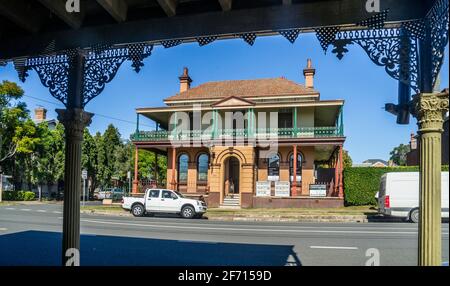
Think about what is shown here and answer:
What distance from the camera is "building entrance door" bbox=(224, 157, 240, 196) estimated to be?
2780 centimetres

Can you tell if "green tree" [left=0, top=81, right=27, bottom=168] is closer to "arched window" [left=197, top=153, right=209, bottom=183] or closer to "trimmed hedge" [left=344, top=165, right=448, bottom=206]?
"arched window" [left=197, top=153, right=209, bottom=183]

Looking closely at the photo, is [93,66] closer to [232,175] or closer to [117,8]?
[117,8]

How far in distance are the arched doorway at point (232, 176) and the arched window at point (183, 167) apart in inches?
126

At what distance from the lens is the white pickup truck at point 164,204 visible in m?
19.8

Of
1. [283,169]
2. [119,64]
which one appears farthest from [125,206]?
[119,64]

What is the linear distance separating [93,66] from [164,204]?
15.6 m

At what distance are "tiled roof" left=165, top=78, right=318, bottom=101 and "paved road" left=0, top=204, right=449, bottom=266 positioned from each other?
49.4 feet

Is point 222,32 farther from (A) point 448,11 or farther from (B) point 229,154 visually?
(B) point 229,154

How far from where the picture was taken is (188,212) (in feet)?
64.8

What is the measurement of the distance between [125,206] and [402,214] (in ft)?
46.4

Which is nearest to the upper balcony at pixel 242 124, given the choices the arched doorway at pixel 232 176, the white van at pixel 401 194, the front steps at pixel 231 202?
the arched doorway at pixel 232 176

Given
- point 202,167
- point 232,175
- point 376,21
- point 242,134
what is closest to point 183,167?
point 202,167
